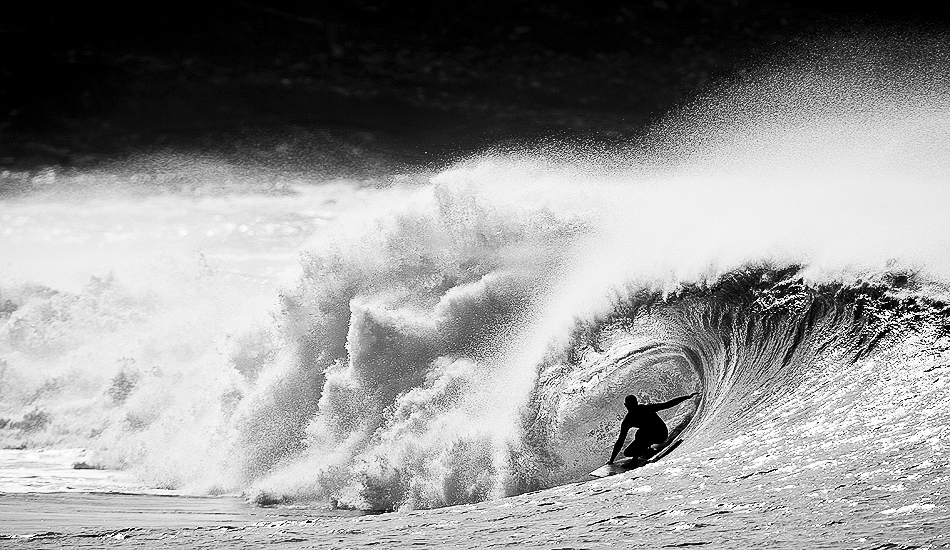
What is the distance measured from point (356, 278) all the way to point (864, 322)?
882cm

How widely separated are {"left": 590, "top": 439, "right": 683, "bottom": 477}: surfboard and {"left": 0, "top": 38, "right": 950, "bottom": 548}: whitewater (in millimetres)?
312

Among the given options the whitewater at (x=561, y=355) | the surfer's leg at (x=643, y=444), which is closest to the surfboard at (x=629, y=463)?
the surfer's leg at (x=643, y=444)

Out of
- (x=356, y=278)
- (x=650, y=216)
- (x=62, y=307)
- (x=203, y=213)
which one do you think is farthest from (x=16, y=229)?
(x=650, y=216)

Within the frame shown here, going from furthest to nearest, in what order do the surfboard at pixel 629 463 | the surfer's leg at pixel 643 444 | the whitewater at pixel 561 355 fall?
the surfer's leg at pixel 643 444
the surfboard at pixel 629 463
the whitewater at pixel 561 355

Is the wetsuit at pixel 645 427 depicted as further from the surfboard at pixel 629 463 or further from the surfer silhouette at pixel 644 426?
the surfboard at pixel 629 463

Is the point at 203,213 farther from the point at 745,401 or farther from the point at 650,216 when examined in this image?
the point at 745,401

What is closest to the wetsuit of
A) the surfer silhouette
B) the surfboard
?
the surfer silhouette

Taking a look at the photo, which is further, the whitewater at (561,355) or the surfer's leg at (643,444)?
the surfer's leg at (643,444)

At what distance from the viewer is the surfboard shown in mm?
8820

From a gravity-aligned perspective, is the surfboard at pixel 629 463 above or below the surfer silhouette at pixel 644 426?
below

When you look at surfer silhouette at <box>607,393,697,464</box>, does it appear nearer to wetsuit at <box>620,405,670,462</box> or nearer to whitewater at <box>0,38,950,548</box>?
wetsuit at <box>620,405,670,462</box>

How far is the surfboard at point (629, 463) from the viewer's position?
347 inches

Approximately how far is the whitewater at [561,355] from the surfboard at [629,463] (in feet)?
1.02

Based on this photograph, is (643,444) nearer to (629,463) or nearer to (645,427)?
(645,427)
